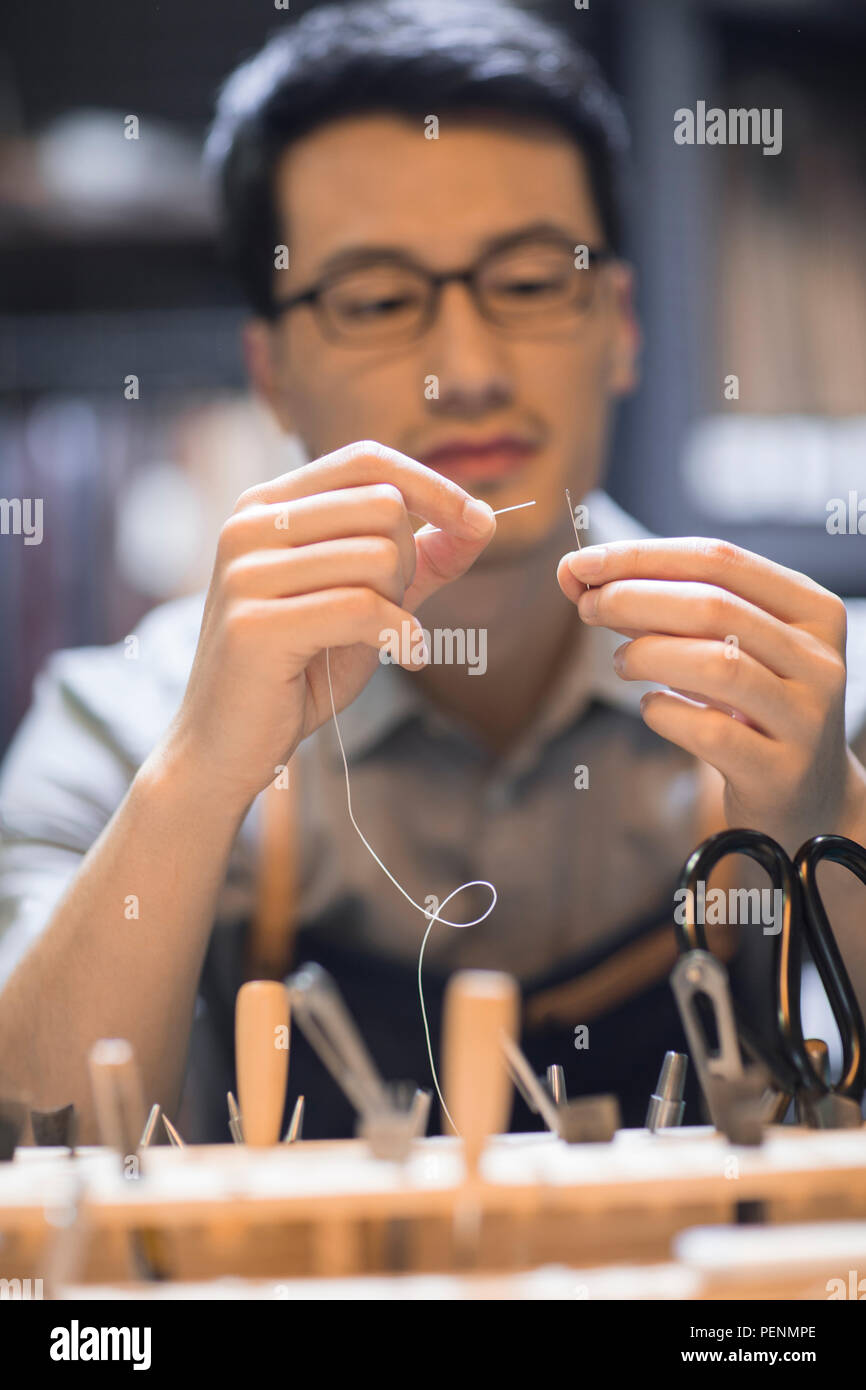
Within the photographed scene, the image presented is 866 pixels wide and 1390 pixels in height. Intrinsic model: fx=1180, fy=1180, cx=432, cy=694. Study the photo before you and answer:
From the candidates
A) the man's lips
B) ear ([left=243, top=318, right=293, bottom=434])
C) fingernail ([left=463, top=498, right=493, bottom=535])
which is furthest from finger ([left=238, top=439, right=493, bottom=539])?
ear ([left=243, top=318, right=293, bottom=434])

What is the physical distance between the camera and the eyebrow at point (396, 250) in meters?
0.67

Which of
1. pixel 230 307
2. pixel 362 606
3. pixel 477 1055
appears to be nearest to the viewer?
pixel 477 1055

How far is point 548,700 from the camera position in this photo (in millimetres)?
791

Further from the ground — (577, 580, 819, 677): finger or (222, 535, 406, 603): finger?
(222, 535, 406, 603): finger

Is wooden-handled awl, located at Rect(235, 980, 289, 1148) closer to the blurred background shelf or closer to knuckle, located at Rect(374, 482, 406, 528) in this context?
knuckle, located at Rect(374, 482, 406, 528)

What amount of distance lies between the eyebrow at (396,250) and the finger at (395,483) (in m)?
→ 0.29

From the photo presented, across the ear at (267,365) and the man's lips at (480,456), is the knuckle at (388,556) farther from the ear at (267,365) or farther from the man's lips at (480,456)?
the ear at (267,365)

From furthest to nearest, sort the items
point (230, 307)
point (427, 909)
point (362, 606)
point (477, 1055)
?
1. point (230, 307)
2. point (427, 909)
3. point (362, 606)
4. point (477, 1055)

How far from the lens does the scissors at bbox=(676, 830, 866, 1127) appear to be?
356 millimetres

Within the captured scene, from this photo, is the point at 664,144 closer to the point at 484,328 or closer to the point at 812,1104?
the point at 484,328

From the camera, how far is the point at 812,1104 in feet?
1.14

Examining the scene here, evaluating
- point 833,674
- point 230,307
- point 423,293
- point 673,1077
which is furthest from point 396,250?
point 230,307

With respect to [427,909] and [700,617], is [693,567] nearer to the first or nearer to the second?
[700,617]

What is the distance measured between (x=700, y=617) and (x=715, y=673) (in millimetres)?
20
